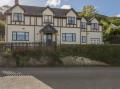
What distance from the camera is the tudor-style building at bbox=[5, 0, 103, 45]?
46312 mm

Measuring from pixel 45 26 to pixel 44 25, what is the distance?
10.3 inches

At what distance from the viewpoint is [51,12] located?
48.2 meters

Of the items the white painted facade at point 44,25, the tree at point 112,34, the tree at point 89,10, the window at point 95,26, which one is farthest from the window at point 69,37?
the tree at point 89,10

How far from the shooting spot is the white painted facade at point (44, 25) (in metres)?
46.2

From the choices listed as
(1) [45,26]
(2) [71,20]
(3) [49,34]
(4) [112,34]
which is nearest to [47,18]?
(1) [45,26]

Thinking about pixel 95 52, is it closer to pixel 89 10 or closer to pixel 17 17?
pixel 17 17

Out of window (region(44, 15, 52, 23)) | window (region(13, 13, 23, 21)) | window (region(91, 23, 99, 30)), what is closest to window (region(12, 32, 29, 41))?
window (region(13, 13, 23, 21))

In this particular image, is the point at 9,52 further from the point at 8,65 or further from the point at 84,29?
the point at 84,29

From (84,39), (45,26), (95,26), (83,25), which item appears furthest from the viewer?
(95,26)

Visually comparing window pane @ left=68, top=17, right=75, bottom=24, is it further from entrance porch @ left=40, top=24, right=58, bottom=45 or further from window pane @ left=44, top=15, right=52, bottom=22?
window pane @ left=44, top=15, right=52, bottom=22

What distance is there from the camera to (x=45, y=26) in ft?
156

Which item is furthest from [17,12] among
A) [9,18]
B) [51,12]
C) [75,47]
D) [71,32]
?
[75,47]

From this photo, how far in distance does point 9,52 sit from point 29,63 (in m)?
2.36

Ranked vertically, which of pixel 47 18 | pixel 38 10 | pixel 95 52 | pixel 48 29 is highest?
pixel 38 10
